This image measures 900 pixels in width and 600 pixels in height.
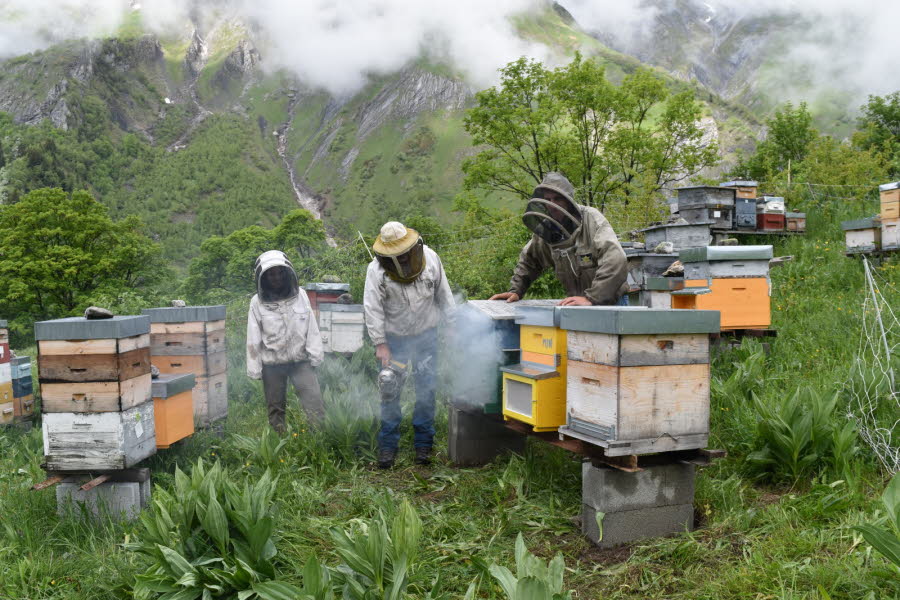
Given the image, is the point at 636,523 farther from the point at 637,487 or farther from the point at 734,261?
the point at 734,261

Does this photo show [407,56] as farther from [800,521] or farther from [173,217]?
[800,521]

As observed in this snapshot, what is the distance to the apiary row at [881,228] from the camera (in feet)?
26.4

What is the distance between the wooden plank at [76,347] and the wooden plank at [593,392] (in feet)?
9.26

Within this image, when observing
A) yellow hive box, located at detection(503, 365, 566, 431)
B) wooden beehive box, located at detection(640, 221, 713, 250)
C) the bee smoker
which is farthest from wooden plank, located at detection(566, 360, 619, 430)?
wooden beehive box, located at detection(640, 221, 713, 250)

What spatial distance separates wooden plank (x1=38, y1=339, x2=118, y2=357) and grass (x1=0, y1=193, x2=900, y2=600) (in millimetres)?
1075

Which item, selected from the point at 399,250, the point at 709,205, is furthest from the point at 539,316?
the point at 709,205

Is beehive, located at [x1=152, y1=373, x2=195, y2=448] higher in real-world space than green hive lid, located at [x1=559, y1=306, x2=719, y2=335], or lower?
lower

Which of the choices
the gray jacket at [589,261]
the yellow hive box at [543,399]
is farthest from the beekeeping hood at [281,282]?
the yellow hive box at [543,399]

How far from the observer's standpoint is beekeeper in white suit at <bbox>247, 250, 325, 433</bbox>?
543cm

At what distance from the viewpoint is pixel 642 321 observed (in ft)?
9.87

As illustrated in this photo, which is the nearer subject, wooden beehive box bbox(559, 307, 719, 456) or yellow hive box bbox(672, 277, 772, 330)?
wooden beehive box bbox(559, 307, 719, 456)

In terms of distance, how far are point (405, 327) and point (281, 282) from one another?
1.35 meters

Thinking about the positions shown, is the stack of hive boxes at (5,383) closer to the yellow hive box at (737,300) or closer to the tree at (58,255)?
the yellow hive box at (737,300)

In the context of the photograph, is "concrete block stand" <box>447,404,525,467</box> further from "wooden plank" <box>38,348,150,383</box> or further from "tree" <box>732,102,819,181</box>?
"tree" <box>732,102,819,181</box>
